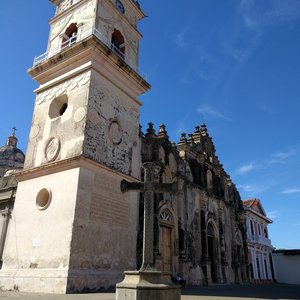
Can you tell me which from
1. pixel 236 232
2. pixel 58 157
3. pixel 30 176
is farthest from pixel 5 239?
pixel 236 232

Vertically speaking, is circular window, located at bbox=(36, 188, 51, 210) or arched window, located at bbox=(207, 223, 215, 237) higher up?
arched window, located at bbox=(207, 223, 215, 237)

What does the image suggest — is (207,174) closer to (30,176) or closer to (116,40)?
(116,40)

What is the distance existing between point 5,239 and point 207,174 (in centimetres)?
1555

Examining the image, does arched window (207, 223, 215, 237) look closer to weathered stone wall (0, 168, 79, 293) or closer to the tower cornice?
the tower cornice

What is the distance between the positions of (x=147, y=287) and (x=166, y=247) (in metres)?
12.3

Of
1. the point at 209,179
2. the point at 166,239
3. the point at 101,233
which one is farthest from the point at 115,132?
the point at 209,179

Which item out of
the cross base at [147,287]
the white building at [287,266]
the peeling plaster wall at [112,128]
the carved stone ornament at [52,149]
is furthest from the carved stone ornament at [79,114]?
the white building at [287,266]

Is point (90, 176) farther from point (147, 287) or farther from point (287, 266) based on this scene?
point (287, 266)

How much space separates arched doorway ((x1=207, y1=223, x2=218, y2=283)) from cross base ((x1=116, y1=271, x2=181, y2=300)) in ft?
55.6

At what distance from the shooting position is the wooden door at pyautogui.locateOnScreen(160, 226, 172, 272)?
17.2 m

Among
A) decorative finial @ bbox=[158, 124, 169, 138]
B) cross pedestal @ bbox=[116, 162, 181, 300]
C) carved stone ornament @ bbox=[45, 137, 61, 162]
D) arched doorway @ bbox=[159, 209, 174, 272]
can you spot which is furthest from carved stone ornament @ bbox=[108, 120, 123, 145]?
cross pedestal @ bbox=[116, 162, 181, 300]

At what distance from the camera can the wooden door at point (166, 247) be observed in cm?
1717

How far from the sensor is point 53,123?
14.3m

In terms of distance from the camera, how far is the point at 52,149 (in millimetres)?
13625
